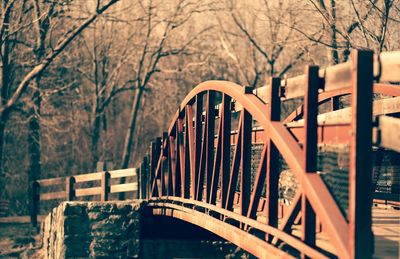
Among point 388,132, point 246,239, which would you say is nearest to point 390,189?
point 246,239

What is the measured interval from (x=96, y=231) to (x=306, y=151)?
10.5 m

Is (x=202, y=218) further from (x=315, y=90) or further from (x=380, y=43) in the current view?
(x=380, y=43)

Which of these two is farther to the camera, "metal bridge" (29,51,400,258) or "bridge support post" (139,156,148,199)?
"bridge support post" (139,156,148,199)

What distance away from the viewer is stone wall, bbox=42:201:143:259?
1576 centimetres

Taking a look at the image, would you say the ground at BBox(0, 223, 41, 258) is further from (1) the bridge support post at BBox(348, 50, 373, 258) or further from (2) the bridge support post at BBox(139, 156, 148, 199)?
(1) the bridge support post at BBox(348, 50, 373, 258)

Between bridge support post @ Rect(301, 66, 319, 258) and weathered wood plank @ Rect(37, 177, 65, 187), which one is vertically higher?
bridge support post @ Rect(301, 66, 319, 258)

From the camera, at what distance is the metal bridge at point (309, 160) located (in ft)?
17.3

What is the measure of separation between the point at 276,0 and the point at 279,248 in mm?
22111

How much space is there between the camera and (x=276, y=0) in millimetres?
28547

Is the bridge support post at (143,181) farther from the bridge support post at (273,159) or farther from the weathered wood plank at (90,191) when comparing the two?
the bridge support post at (273,159)

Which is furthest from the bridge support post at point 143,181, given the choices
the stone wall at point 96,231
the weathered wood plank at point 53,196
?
the weathered wood plank at point 53,196

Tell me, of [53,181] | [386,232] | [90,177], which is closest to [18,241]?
[53,181]

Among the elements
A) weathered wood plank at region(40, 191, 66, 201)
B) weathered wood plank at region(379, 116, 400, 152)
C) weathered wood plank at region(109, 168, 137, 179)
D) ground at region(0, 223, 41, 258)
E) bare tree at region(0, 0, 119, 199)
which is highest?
bare tree at region(0, 0, 119, 199)

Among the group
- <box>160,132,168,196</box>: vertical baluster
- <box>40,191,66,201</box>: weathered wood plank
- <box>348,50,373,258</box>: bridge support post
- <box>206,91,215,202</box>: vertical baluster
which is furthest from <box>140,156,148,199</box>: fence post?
<box>348,50,373,258</box>: bridge support post
